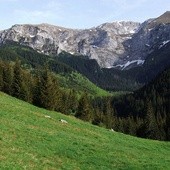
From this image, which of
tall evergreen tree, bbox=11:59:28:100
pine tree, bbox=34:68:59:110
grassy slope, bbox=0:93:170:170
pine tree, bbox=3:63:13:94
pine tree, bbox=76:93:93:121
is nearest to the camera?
grassy slope, bbox=0:93:170:170

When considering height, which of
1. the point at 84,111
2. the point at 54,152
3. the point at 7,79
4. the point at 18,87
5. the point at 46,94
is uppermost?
the point at 7,79

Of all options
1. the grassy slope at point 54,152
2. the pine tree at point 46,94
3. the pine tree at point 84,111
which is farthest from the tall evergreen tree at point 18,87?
the grassy slope at point 54,152

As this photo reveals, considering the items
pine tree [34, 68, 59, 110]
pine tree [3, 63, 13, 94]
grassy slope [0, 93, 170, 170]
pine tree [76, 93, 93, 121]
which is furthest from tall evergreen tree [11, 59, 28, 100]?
grassy slope [0, 93, 170, 170]

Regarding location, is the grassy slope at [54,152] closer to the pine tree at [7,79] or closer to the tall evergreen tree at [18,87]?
the tall evergreen tree at [18,87]

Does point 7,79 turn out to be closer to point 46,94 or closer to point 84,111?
point 46,94

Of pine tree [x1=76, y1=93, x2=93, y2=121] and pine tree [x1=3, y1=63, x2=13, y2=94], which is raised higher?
pine tree [x1=3, y1=63, x2=13, y2=94]

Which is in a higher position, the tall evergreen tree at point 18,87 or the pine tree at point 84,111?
the tall evergreen tree at point 18,87

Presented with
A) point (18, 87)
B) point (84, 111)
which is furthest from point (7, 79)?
point (84, 111)

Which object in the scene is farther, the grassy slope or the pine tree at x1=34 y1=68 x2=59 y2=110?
the pine tree at x1=34 y1=68 x2=59 y2=110

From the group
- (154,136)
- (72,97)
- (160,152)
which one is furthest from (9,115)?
(72,97)

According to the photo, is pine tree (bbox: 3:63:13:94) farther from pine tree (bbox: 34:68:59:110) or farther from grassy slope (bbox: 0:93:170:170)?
grassy slope (bbox: 0:93:170:170)

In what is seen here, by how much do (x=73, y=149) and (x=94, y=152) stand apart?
99.8 inches

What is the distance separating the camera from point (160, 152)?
53312 mm

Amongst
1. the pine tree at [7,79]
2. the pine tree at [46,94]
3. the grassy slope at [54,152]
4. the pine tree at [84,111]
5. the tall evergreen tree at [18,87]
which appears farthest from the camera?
the pine tree at [84,111]
